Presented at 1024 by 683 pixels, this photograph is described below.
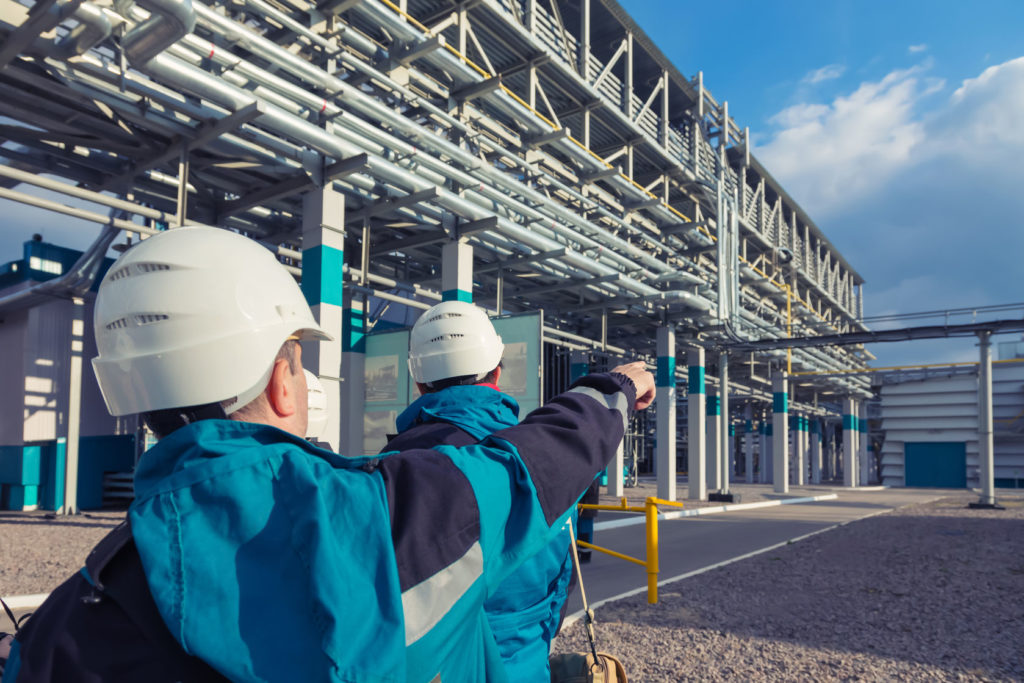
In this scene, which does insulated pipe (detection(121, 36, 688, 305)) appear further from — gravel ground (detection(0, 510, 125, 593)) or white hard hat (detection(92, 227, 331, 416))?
white hard hat (detection(92, 227, 331, 416))

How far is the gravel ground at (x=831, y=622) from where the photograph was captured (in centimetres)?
461

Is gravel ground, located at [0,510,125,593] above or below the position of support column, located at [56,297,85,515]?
below

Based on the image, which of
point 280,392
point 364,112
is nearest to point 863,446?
point 364,112

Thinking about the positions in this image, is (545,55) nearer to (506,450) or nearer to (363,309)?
(363,309)

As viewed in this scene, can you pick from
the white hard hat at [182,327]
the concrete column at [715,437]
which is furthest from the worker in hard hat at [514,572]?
the concrete column at [715,437]

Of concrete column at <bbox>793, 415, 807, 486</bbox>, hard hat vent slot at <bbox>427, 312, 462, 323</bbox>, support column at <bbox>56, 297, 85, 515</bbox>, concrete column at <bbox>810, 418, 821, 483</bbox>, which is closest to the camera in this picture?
hard hat vent slot at <bbox>427, 312, 462, 323</bbox>

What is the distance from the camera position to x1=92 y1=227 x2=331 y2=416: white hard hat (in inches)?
40.3

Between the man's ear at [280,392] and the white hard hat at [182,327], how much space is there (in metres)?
Answer: 0.02

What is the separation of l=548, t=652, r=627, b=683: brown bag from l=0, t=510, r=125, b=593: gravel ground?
597cm

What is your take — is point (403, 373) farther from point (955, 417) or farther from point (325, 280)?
point (955, 417)

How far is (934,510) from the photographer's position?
17.5 metres

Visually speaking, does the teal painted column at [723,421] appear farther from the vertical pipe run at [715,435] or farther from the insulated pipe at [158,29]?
the insulated pipe at [158,29]

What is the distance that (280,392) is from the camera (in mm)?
1105

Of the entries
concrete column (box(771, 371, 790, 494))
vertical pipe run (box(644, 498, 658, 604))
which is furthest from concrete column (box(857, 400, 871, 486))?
vertical pipe run (box(644, 498, 658, 604))
